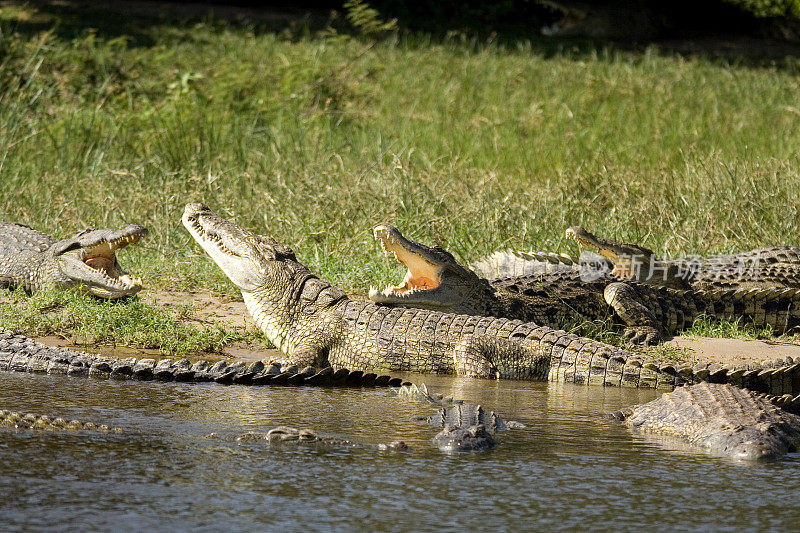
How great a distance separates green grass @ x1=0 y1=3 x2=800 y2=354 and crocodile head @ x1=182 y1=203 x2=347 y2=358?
74cm

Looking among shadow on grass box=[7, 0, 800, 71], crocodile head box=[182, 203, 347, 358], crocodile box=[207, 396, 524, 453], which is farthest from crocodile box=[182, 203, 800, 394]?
shadow on grass box=[7, 0, 800, 71]

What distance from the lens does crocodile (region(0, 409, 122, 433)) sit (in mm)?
4055

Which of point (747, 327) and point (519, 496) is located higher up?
point (747, 327)

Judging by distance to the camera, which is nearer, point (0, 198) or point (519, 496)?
point (519, 496)

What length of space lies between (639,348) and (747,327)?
1.04 meters

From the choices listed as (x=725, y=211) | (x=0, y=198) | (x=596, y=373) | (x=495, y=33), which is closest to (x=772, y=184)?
(x=725, y=211)

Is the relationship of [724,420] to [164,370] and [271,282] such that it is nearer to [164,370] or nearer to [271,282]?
[164,370]

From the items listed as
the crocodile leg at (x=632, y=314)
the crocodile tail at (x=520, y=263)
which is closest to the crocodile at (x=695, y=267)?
the crocodile tail at (x=520, y=263)

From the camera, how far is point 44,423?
4.06 meters

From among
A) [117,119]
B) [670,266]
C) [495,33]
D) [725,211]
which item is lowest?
[670,266]

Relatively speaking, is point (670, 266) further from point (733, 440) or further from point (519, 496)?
point (519, 496)

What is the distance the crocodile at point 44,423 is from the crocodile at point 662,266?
3.90m

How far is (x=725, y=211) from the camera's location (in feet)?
29.3

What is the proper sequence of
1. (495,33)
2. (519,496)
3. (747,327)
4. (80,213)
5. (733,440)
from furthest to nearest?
1. (495,33)
2. (80,213)
3. (747,327)
4. (733,440)
5. (519,496)
